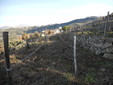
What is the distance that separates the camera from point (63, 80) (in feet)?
21.6

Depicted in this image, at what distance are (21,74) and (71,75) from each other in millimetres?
3709

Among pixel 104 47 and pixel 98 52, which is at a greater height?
pixel 104 47

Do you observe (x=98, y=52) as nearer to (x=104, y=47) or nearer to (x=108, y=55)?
(x=104, y=47)

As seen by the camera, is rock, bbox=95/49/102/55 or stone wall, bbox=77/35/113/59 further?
rock, bbox=95/49/102/55

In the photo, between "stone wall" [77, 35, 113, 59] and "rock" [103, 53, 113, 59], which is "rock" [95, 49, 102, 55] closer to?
"stone wall" [77, 35, 113, 59]

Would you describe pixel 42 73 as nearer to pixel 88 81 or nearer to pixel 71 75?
pixel 71 75

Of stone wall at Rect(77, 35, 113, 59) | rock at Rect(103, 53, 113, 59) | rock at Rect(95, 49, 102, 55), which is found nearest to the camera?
rock at Rect(103, 53, 113, 59)

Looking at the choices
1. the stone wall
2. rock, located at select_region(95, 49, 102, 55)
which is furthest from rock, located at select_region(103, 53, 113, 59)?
rock, located at select_region(95, 49, 102, 55)

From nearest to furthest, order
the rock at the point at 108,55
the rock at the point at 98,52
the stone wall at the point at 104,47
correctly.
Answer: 1. the rock at the point at 108,55
2. the stone wall at the point at 104,47
3. the rock at the point at 98,52

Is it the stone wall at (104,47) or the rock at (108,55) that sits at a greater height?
the stone wall at (104,47)

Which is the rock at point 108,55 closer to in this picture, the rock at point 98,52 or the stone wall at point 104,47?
the stone wall at point 104,47

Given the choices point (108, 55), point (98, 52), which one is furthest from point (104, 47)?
point (108, 55)

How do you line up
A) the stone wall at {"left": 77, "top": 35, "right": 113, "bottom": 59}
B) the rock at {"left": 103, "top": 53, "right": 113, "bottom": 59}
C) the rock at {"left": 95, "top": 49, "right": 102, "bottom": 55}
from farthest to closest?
the rock at {"left": 95, "top": 49, "right": 102, "bottom": 55}
the stone wall at {"left": 77, "top": 35, "right": 113, "bottom": 59}
the rock at {"left": 103, "top": 53, "right": 113, "bottom": 59}

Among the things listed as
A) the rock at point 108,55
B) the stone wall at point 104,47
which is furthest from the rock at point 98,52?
the rock at point 108,55
